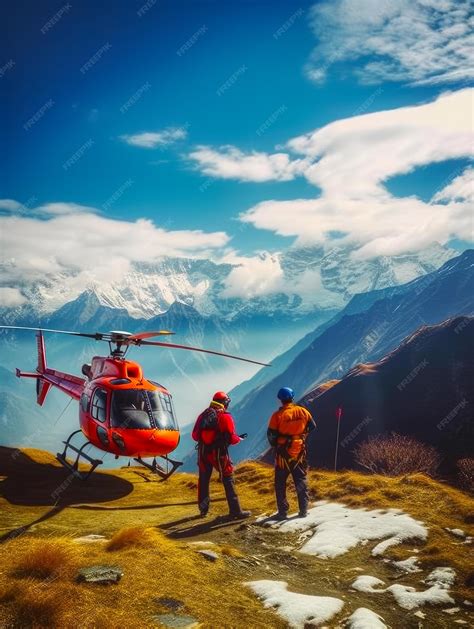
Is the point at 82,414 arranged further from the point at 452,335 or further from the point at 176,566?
the point at 452,335

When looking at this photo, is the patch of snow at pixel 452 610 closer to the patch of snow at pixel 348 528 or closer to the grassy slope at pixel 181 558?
the grassy slope at pixel 181 558

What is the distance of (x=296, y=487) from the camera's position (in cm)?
1088

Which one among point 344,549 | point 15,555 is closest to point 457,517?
point 344,549

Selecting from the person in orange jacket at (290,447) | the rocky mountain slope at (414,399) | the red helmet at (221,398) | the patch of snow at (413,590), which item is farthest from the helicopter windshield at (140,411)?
the rocky mountain slope at (414,399)

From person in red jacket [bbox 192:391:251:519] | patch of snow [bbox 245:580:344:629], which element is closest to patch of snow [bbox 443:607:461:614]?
patch of snow [bbox 245:580:344:629]

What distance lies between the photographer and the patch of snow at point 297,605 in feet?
18.4

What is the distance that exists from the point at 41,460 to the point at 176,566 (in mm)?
13562

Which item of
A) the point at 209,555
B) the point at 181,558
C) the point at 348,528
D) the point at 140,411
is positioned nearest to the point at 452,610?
the point at 348,528

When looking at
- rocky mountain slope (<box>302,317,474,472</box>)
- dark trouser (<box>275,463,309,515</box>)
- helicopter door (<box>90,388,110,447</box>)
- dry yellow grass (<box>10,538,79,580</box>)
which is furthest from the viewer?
rocky mountain slope (<box>302,317,474,472</box>)

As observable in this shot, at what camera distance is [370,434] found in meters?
99.4

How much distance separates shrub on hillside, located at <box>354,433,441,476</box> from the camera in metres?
36.7

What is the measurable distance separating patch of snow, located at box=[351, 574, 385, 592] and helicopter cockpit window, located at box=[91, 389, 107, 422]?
31.9 feet

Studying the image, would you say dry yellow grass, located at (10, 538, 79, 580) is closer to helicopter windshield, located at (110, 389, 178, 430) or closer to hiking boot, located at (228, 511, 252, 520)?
hiking boot, located at (228, 511, 252, 520)

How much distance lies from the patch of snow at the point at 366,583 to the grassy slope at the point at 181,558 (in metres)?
0.16
